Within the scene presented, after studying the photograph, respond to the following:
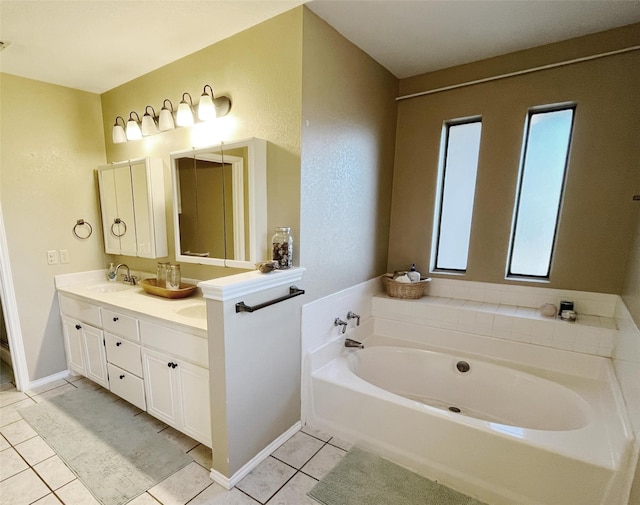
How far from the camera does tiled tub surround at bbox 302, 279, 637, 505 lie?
4.42 feet

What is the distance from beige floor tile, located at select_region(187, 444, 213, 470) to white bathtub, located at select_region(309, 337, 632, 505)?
0.68 meters

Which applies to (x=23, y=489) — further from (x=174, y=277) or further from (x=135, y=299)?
(x=174, y=277)

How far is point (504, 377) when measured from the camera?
82.2 inches

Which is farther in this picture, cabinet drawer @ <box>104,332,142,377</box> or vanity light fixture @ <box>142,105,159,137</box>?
vanity light fixture @ <box>142,105,159,137</box>

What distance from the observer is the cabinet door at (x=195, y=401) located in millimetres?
1688

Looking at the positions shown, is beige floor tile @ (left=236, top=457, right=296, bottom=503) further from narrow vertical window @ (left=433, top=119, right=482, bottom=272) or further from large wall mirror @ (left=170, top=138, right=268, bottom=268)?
narrow vertical window @ (left=433, top=119, right=482, bottom=272)

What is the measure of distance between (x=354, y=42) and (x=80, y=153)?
254 centimetres

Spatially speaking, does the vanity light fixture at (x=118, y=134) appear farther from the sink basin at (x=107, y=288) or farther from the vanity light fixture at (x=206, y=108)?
Result: the sink basin at (x=107, y=288)

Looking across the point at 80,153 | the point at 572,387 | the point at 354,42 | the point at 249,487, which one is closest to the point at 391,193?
the point at 354,42

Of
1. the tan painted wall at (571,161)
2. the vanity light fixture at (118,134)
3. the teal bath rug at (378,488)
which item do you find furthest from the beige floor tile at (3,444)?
the tan painted wall at (571,161)

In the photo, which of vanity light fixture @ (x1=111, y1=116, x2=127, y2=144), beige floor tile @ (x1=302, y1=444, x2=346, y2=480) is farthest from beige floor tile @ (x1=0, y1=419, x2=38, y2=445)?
vanity light fixture @ (x1=111, y1=116, x2=127, y2=144)

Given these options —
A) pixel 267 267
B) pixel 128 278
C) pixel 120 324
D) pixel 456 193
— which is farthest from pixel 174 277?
pixel 456 193

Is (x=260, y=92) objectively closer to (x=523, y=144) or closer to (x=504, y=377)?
(x=523, y=144)

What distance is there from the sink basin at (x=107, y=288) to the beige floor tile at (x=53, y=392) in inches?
33.0
